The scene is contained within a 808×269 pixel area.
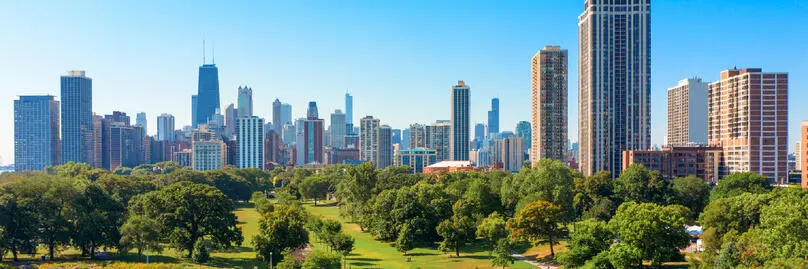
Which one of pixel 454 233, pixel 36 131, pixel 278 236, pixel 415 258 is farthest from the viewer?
pixel 36 131

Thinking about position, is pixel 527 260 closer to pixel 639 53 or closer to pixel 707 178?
pixel 707 178

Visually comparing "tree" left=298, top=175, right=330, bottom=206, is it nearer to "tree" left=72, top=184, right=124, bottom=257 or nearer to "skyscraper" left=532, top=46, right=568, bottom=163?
"tree" left=72, top=184, right=124, bottom=257

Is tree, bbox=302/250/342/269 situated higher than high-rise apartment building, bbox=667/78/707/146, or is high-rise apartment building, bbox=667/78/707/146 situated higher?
high-rise apartment building, bbox=667/78/707/146

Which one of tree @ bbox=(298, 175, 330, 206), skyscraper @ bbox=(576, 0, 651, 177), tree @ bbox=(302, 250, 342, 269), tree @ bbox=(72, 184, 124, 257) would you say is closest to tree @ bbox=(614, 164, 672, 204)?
tree @ bbox=(302, 250, 342, 269)

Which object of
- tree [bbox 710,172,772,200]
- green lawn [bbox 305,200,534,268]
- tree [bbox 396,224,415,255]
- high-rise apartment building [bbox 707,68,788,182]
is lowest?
green lawn [bbox 305,200,534,268]

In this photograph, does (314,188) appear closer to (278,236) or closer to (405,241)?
(405,241)

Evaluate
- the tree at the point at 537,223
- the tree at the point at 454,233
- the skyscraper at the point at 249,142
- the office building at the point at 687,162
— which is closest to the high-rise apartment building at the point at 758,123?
the office building at the point at 687,162

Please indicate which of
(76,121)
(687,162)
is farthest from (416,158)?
(76,121)
